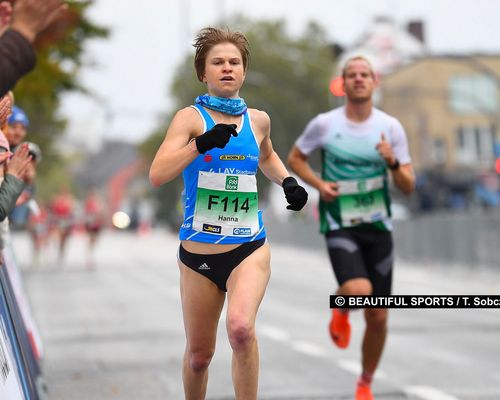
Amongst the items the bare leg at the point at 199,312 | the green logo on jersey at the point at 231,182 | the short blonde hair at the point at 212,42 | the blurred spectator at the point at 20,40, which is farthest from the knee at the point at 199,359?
the blurred spectator at the point at 20,40

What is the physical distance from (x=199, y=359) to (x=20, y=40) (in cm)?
196

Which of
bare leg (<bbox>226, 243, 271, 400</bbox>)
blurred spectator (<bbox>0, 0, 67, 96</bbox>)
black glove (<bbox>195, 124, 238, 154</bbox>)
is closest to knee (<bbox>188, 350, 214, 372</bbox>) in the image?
bare leg (<bbox>226, 243, 271, 400</bbox>)

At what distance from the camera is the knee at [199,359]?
5.36 metres

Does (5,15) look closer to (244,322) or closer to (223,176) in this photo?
(223,176)

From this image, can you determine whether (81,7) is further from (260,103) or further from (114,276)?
(260,103)

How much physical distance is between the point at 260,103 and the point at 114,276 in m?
51.6

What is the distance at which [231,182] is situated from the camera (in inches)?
208

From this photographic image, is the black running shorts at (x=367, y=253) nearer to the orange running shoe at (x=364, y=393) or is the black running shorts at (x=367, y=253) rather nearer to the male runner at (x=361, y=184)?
the male runner at (x=361, y=184)

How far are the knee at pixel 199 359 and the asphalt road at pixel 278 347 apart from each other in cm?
226

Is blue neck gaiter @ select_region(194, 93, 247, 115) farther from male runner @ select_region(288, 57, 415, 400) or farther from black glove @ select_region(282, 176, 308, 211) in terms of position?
male runner @ select_region(288, 57, 415, 400)

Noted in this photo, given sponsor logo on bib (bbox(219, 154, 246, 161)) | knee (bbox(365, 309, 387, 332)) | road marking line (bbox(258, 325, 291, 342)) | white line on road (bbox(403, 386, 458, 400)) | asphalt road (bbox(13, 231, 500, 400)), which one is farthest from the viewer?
road marking line (bbox(258, 325, 291, 342))

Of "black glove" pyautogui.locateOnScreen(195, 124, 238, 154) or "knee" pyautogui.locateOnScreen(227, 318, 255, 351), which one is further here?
"knee" pyautogui.locateOnScreen(227, 318, 255, 351)

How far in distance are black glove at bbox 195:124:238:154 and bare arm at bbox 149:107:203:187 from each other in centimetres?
5

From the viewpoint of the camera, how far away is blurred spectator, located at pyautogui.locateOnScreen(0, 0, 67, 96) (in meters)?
3.96
